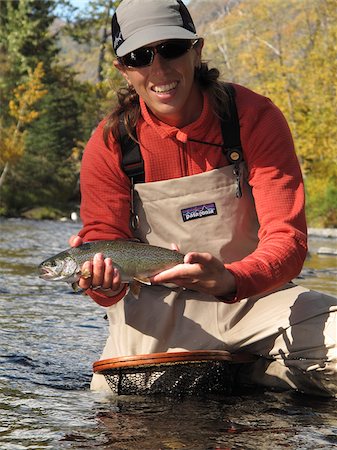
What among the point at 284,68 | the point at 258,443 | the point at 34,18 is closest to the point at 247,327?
the point at 258,443

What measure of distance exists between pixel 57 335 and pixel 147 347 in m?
1.90

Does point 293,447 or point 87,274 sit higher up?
point 87,274

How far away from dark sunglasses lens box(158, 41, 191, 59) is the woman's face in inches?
0.7

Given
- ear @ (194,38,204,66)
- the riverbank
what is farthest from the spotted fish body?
the riverbank

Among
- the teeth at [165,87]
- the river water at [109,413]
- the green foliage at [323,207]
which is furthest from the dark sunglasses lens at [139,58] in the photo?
the green foliage at [323,207]

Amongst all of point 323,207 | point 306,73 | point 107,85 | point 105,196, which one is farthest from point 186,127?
point 107,85

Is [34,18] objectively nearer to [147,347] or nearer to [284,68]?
[284,68]

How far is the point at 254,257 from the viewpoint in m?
3.76

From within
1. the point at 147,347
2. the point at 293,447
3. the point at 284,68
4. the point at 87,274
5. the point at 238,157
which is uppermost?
the point at 284,68

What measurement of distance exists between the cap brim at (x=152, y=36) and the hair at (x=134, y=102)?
43 cm

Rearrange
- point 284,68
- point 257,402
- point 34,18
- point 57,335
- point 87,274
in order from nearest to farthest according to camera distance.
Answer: point 87,274
point 257,402
point 57,335
point 284,68
point 34,18

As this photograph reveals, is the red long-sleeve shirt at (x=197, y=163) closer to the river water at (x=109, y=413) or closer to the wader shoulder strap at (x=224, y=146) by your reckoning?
the wader shoulder strap at (x=224, y=146)

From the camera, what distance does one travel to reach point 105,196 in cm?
433

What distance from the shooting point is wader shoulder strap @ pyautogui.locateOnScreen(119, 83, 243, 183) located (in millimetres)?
4309
